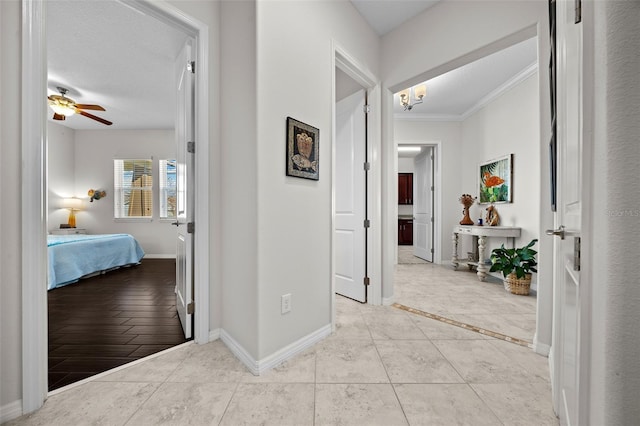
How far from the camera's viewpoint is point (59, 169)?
17.6ft

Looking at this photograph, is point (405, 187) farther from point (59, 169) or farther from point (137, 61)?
Result: point (59, 169)

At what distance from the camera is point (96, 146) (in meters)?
5.74

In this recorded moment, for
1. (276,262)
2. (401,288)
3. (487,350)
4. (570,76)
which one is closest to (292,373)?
(276,262)

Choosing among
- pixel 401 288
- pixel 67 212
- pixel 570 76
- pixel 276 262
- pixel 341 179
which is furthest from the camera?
pixel 67 212

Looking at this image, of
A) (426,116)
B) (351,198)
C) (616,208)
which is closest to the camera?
(616,208)

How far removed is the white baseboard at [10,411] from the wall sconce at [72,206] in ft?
18.5

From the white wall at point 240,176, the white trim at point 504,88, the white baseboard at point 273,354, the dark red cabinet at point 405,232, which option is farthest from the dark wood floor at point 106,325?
the dark red cabinet at point 405,232

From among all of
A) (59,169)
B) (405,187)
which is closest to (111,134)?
(59,169)

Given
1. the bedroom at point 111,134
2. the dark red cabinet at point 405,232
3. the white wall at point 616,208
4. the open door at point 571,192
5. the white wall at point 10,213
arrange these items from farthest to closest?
the dark red cabinet at point 405,232
the bedroom at point 111,134
the white wall at point 10,213
the open door at point 571,192
the white wall at point 616,208

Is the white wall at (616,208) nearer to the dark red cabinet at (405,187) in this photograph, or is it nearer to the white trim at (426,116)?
the white trim at (426,116)

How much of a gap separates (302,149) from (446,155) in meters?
3.87

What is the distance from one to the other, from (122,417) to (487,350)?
2136 mm

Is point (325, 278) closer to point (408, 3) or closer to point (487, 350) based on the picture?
point (487, 350)

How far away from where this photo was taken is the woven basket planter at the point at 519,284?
3039mm
